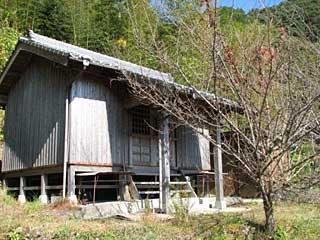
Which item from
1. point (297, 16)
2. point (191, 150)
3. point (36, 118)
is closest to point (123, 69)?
point (297, 16)

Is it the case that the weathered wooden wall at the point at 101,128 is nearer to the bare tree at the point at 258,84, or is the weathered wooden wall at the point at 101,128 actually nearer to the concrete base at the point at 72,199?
the concrete base at the point at 72,199

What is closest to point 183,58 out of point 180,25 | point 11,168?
point 180,25

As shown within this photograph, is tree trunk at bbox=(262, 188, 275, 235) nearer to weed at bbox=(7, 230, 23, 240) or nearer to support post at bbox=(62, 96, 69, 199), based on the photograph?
weed at bbox=(7, 230, 23, 240)

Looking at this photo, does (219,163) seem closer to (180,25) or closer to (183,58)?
(183,58)

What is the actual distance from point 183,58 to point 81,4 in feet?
52.1

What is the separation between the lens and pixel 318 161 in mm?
8297

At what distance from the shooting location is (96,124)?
1116cm

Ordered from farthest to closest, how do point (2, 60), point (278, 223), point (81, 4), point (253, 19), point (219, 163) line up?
1. point (81, 4)
2. point (2, 60)
3. point (219, 163)
4. point (278, 223)
5. point (253, 19)

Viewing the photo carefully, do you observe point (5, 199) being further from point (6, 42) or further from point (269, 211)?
point (6, 42)

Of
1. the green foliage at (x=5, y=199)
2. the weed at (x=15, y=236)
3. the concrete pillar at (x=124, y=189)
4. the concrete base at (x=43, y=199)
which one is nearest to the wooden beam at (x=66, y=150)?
the concrete base at (x=43, y=199)

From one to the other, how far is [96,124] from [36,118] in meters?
2.35

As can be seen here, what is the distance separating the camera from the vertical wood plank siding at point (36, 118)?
36.7 ft

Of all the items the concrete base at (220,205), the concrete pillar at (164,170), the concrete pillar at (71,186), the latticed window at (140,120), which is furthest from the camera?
the latticed window at (140,120)

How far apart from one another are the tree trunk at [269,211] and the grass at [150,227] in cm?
15
